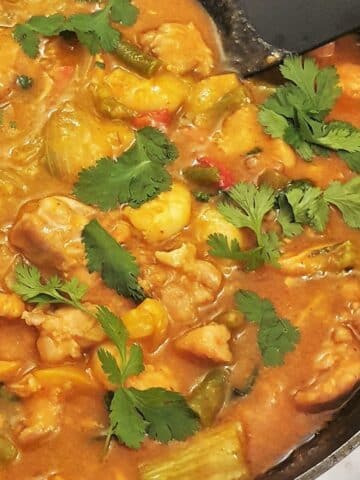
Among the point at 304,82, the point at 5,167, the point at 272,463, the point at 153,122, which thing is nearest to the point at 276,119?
the point at 304,82

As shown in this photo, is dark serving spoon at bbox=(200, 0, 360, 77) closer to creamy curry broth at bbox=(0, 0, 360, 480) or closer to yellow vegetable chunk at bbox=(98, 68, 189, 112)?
creamy curry broth at bbox=(0, 0, 360, 480)

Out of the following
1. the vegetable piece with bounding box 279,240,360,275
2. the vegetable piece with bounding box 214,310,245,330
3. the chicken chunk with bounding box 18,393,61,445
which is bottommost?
the chicken chunk with bounding box 18,393,61,445

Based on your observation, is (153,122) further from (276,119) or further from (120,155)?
(276,119)

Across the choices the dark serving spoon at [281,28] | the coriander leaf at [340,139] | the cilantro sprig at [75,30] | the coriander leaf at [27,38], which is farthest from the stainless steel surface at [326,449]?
the coriander leaf at [27,38]

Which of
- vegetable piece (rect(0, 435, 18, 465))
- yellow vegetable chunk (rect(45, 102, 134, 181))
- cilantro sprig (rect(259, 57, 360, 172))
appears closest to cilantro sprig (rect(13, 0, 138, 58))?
yellow vegetable chunk (rect(45, 102, 134, 181))

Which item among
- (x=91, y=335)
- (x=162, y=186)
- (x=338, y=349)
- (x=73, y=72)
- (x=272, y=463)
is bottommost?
(x=272, y=463)
